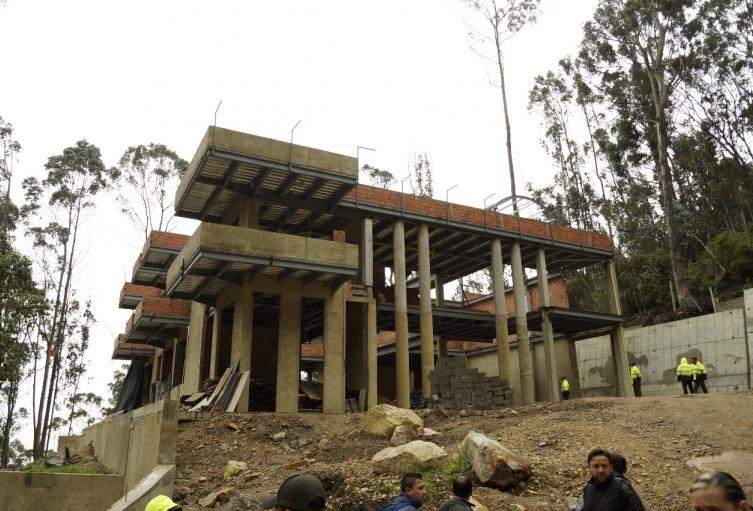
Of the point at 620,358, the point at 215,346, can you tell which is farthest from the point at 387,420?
the point at 620,358

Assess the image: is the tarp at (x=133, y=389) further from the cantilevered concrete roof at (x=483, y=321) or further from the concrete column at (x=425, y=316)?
the concrete column at (x=425, y=316)

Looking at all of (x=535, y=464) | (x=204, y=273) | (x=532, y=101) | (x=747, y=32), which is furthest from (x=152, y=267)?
(x=747, y=32)

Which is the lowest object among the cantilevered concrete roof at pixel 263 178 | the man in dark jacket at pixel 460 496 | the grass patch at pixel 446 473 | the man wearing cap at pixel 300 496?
the grass patch at pixel 446 473

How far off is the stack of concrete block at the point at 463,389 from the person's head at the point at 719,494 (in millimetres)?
17099


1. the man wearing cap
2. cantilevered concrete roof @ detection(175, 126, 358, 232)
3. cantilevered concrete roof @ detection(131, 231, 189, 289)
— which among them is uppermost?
cantilevered concrete roof @ detection(175, 126, 358, 232)

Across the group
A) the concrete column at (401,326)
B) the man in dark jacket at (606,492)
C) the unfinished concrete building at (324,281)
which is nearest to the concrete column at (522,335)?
the unfinished concrete building at (324,281)

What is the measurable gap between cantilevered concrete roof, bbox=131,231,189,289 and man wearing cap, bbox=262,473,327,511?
67.7 ft

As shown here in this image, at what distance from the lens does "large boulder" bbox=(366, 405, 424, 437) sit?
14.1 metres

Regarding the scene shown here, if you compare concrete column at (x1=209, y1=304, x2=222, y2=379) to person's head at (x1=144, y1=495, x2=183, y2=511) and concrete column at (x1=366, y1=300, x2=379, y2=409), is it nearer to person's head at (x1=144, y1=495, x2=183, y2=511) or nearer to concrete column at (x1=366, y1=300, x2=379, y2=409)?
concrete column at (x1=366, y1=300, x2=379, y2=409)

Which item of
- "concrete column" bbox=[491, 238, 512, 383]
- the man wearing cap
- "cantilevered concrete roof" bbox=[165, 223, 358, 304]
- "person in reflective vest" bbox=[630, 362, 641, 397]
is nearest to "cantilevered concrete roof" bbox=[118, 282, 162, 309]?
"cantilevered concrete roof" bbox=[165, 223, 358, 304]

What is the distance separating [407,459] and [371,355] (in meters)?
10.6

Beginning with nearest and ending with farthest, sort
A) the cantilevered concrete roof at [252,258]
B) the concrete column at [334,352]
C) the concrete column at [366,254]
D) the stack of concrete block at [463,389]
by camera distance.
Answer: the cantilevered concrete roof at [252,258]
the concrete column at [334,352]
the stack of concrete block at [463,389]
the concrete column at [366,254]

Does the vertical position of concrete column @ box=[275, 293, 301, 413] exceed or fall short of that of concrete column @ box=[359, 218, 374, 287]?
Answer: it falls short

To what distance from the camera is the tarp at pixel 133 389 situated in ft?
101
